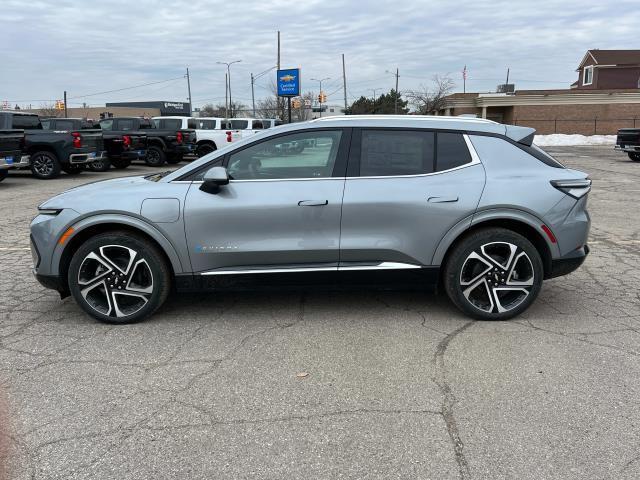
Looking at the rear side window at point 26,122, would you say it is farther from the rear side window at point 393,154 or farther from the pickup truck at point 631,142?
the pickup truck at point 631,142

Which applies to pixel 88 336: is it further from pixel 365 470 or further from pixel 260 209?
pixel 365 470

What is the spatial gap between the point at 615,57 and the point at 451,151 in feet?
205

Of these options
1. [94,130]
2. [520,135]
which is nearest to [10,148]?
[94,130]

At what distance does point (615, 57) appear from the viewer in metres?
56.1

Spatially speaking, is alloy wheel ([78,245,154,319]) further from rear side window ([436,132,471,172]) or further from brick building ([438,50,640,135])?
brick building ([438,50,640,135])

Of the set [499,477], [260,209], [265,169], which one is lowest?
[499,477]

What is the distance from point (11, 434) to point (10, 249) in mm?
4942

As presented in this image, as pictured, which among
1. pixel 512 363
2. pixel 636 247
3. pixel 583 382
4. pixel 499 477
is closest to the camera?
pixel 499 477

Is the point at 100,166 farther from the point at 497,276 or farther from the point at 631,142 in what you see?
the point at 631,142

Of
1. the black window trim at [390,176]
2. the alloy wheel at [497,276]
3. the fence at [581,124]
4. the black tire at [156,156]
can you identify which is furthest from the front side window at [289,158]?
the fence at [581,124]

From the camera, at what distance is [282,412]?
10.1 ft

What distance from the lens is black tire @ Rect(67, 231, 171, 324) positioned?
14.0ft

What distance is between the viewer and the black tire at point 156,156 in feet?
64.7

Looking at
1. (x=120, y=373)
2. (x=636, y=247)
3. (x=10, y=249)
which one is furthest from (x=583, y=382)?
(x=10, y=249)
